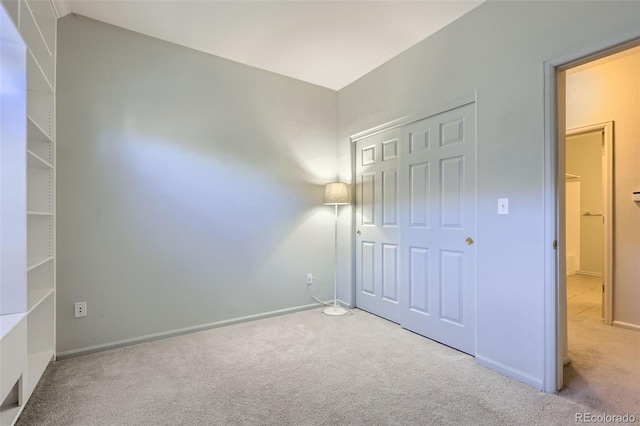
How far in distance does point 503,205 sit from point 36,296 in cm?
317

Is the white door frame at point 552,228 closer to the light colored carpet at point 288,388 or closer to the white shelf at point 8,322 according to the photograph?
the light colored carpet at point 288,388

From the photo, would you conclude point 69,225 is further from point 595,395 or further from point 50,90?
point 595,395

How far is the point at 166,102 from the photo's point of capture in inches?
106

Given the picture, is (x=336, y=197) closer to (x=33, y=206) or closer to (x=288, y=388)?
(x=288, y=388)

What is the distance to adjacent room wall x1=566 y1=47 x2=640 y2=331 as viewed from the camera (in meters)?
2.88

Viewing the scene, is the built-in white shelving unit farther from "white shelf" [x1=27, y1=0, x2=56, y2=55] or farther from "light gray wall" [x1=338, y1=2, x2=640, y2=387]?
"light gray wall" [x1=338, y1=2, x2=640, y2=387]

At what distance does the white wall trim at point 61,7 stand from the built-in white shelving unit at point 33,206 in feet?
0.12

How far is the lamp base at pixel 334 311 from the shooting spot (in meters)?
3.34

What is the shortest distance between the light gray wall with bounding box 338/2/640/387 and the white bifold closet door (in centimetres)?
15

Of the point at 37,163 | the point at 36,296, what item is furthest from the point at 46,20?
the point at 36,296

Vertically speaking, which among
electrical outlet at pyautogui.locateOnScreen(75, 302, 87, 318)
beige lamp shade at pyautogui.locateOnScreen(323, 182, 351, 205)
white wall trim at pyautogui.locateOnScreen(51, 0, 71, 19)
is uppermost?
white wall trim at pyautogui.locateOnScreen(51, 0, 71, 19)

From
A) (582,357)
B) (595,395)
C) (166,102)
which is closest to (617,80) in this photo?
(582,357)

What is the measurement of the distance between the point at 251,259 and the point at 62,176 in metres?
1.67

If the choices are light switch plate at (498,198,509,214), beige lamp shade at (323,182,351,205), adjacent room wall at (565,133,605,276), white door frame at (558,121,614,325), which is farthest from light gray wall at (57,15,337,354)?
adjacent room wall at (565,133,605,276)
